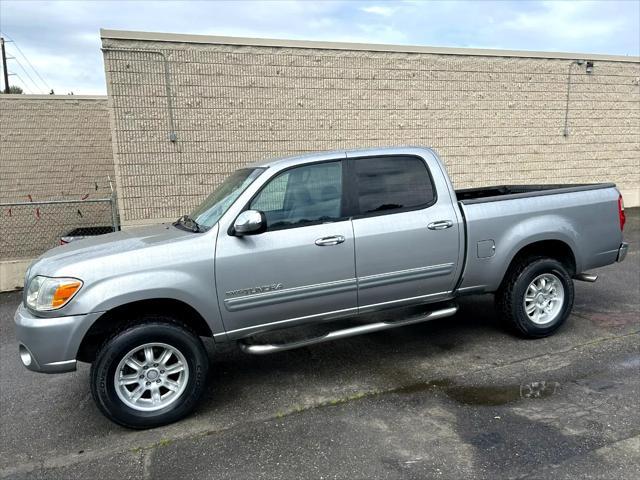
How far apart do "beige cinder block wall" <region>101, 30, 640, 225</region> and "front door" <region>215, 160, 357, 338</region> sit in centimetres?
534

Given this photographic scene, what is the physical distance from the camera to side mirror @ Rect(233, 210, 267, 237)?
12.4 ft

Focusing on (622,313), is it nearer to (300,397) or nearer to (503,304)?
(503,304)

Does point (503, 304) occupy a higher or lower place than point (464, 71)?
lower

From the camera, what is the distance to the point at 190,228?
14.0 ft

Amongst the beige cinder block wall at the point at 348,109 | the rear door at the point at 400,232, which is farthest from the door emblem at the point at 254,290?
the beige cinder block wall at the point at 348,109

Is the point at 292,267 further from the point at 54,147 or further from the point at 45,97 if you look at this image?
the point at 45,97

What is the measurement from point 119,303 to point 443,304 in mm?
3411

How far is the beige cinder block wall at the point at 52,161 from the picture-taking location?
34.0ft

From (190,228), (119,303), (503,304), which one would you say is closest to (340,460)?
(119,303)

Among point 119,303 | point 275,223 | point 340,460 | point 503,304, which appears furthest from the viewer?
point 503,304

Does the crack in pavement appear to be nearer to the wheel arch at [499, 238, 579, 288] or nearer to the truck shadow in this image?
the truck shadow

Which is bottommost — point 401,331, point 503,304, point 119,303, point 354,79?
point 401,331

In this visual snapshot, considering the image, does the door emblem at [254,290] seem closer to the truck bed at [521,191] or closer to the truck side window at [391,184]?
the truck side window at [391,184]

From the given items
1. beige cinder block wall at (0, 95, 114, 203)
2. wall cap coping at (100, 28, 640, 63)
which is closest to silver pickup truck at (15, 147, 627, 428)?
wall cap coping at (100, 28, 640, 63)
